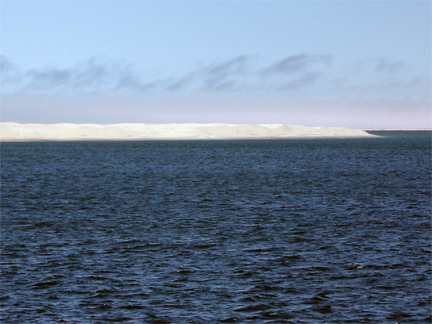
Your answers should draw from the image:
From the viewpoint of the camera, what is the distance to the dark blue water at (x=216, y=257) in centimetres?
2109

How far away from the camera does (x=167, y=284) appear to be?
23922mm

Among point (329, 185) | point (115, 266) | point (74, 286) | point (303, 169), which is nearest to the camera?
point (74, 286)

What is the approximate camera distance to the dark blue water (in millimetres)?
21094

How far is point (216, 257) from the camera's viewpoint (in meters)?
28.6

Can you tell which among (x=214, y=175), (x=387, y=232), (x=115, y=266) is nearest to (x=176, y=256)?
(x=115, y=266)

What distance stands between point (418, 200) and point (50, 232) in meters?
31.7

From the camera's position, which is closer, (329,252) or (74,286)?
(74,286)

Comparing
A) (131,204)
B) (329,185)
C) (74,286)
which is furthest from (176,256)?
(329,185)

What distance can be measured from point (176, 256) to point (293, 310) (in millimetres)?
9122

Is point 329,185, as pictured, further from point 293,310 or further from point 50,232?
point 293,310

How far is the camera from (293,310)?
826 inches

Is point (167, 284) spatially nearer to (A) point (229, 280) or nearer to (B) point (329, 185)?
(A) point (229, 280)

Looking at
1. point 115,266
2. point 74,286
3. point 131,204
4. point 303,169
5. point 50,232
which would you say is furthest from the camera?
point 303,169

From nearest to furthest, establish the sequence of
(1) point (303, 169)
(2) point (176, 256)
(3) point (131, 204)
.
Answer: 1. (2) point (176, 256)
2. (3) point (131, 204)
3. (1) point (303, 169)
